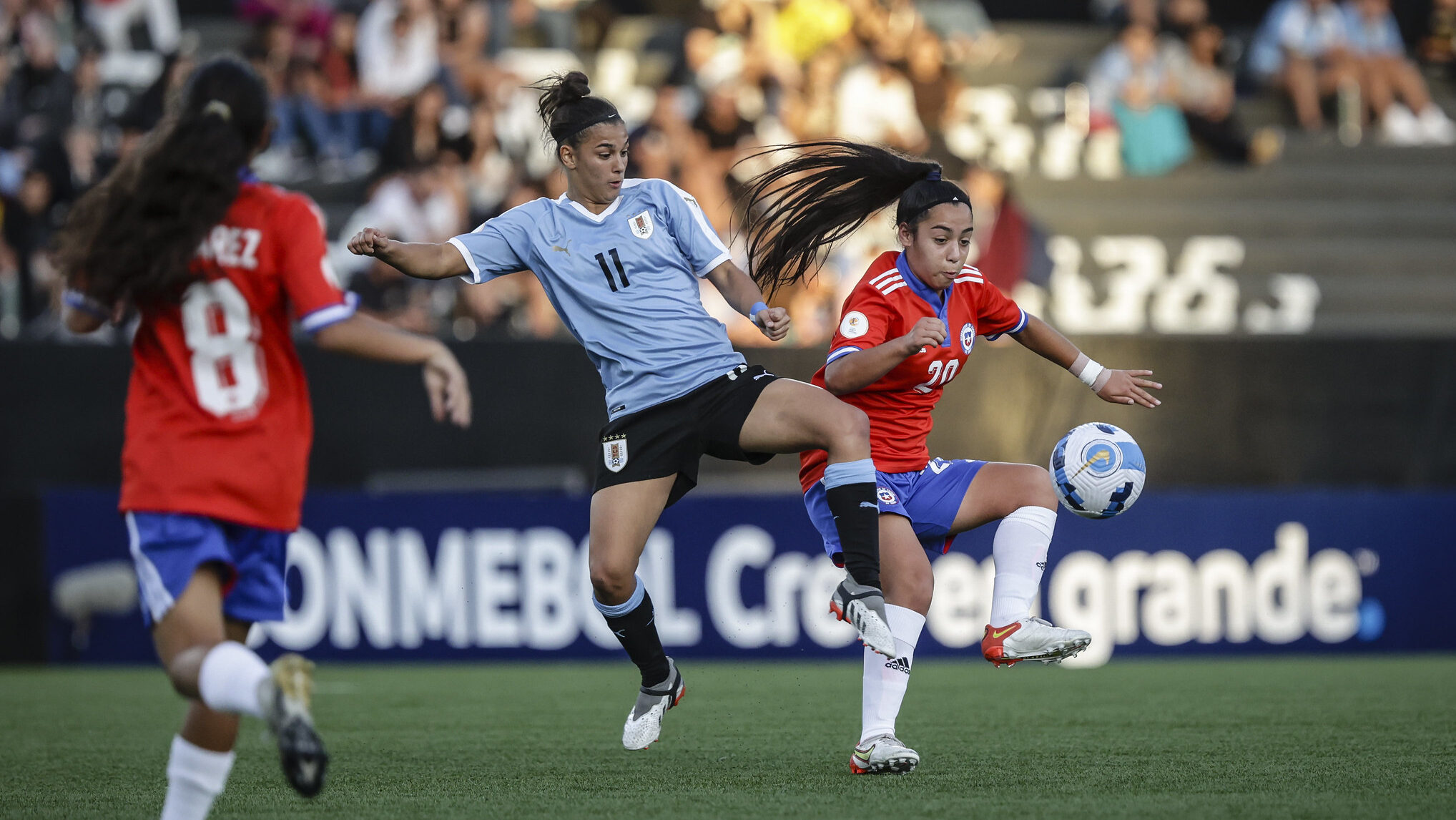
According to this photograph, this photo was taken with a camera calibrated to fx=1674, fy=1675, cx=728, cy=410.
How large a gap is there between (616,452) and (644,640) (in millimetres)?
776

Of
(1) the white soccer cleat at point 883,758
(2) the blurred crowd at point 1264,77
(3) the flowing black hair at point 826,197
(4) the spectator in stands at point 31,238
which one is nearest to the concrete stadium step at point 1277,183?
(2) the blurred crowd at point 1264,77

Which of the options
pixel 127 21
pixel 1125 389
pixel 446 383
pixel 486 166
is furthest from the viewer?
pixel 127 21

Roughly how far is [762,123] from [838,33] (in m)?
1.62

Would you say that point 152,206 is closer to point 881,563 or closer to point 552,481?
point 881,563

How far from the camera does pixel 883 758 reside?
496cm

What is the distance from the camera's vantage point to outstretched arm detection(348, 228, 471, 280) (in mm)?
4758

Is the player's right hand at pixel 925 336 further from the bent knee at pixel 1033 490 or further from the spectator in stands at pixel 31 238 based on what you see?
the spectator in stands at pixel 31 238

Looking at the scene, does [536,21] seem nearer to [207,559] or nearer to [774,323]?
[774,323]

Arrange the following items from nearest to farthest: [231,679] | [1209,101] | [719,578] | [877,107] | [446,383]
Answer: [231,679]
[446,383]
[719,578]
[877,107]
[1209,101]

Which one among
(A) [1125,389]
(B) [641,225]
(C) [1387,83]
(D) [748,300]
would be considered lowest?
(A) [1125,389]

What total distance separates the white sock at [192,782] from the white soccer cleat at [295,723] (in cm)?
35

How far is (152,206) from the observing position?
3.74m

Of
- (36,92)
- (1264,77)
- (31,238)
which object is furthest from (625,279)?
(1264,77)

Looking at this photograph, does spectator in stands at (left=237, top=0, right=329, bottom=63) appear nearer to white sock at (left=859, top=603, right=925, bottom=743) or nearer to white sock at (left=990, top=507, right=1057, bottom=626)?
white sock at (left=990, top=507, right=1057, bottom=626)
